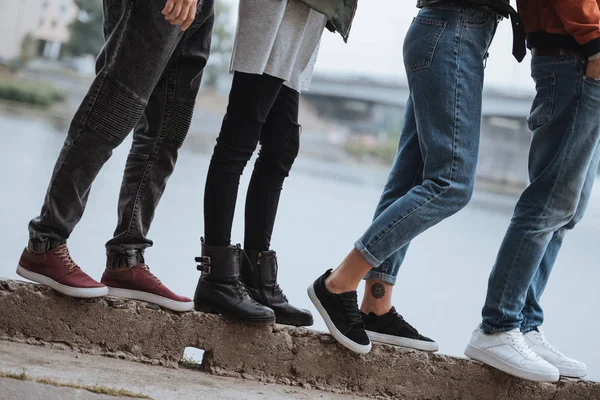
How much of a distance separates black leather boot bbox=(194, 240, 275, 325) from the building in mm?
27700

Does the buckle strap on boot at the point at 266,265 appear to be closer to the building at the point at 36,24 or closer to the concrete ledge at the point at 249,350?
the concrete ledge at the point at 249,350

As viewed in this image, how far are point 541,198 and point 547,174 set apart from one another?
6cm

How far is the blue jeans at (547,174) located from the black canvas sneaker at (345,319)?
329mm

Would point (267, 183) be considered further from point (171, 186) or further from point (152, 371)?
point (171, 186)

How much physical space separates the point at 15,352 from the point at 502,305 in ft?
3.79

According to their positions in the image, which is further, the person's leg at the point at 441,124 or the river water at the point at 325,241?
the river water at the point at 325,241

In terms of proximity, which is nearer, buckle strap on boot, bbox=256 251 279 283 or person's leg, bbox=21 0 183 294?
person's leg, bbox=21 0 183 294

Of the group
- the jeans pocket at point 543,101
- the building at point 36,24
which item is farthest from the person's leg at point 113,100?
the building at point 36,24

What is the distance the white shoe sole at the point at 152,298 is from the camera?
1.84 m

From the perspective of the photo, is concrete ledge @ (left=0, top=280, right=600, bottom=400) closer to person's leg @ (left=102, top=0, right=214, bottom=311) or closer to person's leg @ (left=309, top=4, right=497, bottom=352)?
person's leg @ (left=102, top=0, right=214, bottom=311)

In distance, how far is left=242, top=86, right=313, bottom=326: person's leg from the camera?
6.10 ft

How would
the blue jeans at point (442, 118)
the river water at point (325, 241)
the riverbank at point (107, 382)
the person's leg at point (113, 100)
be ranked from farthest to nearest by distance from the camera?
1. the river water at point (325, 241)
2. the blue jeans at point (442, 118)
3. the person's leg at point (113, 100)
4. the riverbank at point (107, 382)

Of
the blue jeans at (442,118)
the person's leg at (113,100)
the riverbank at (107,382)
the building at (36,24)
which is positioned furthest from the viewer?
the building at (36,24)

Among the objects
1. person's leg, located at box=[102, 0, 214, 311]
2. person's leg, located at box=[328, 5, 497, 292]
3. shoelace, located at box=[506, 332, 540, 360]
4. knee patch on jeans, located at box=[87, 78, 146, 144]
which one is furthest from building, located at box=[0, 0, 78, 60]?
shoelace, located at box=[506, 332, 540, 360]
